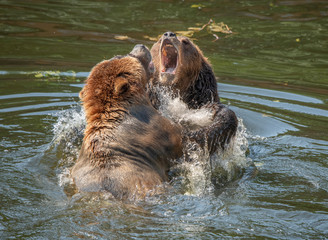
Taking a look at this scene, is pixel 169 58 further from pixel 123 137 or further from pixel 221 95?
pixel 221 95

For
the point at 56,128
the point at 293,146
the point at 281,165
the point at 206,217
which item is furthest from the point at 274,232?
the point at 56,128

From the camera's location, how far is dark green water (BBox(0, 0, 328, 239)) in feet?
18.6

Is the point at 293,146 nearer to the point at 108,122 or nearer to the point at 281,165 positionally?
the point at 281,165

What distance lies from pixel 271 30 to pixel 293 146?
7.71m

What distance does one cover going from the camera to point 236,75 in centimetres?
1284

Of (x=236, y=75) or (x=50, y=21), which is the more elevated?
(x=50, y=21)

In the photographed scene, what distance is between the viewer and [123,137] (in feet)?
22.1

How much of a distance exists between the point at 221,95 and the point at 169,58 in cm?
308

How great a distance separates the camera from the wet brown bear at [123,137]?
6.30 meters

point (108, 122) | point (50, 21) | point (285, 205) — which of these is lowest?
point (285, 205)

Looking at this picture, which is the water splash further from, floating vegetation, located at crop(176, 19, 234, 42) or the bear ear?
floating vegetation, located at crop(176, 19, 234, 42)

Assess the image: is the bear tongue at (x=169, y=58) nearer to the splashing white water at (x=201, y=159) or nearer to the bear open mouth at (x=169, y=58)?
the bear open mouth at (x=169, y=58)

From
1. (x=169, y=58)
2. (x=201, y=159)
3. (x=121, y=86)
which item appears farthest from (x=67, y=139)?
(x=201, y=159)

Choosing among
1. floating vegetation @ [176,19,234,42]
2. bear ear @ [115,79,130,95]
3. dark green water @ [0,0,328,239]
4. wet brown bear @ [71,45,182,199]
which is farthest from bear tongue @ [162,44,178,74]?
floating vegetation @ [176,19,234,42]
